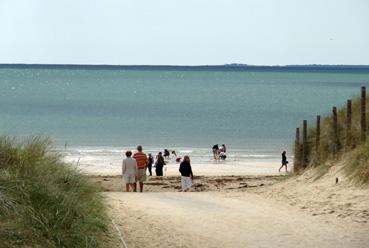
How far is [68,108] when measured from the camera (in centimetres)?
9462

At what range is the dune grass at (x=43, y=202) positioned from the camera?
993 centimetres

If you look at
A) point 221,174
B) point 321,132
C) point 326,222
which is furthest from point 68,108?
point 326,222

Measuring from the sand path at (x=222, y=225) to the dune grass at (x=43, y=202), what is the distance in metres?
0.93

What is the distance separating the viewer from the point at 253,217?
16.0 metres

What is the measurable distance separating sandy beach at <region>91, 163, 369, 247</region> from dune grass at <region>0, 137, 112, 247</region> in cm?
83

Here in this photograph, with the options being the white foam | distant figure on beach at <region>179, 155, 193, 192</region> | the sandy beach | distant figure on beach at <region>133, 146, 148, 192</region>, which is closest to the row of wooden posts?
the sandy beach

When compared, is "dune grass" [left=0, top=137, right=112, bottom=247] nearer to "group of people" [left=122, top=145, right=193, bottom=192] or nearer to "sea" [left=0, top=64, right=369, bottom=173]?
"group of people" [left=122, top=145, right=193, bottom=192]

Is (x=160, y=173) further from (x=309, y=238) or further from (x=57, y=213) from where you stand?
(x=57, y=213)

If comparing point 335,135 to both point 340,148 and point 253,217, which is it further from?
point 253,217

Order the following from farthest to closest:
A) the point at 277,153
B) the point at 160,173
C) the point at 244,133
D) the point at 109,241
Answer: the point at 244,133 < the point at 277,153 < the point at 160,173 < the point at 109,241

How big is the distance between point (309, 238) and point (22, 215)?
5617 mm

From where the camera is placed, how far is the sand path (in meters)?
13.4

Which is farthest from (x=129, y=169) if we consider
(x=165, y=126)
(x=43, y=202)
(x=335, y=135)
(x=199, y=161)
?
(x=165, y=126)

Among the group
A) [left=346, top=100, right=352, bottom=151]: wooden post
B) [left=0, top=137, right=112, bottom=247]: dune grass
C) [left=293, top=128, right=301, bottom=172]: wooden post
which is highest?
[left=346, top=100, right=352, bottom=151]: wooden post
